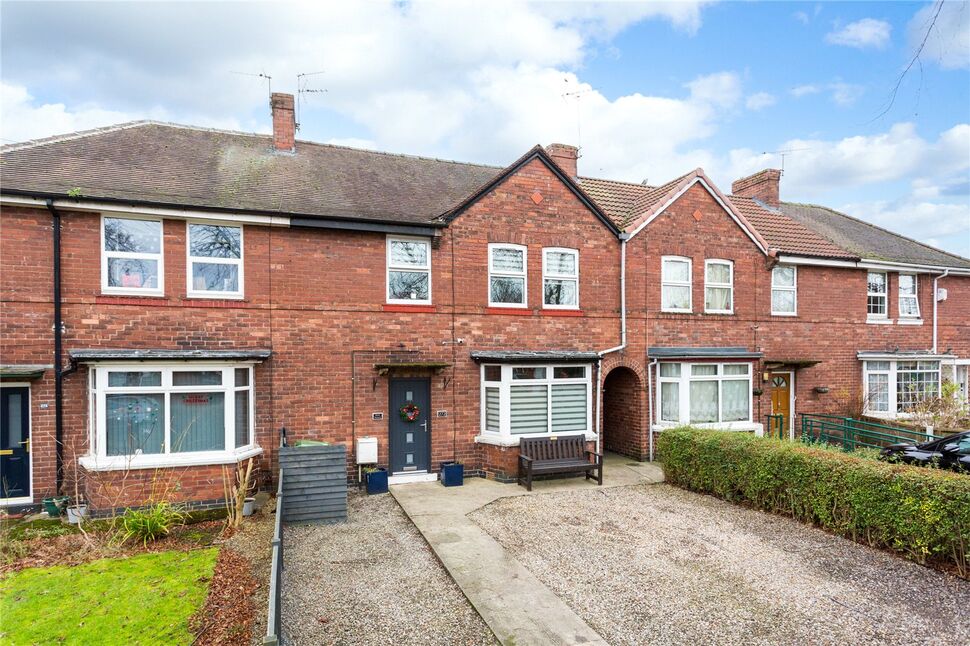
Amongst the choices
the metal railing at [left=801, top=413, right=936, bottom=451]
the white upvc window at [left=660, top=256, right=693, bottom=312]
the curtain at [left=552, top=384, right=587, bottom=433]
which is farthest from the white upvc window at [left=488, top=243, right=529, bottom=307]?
the metal railing at [left=801, top=413, right=936, bottom=451]

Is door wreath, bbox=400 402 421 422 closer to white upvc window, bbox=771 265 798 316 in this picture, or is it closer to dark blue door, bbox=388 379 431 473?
dark blue door, bbox=388 379 431 473

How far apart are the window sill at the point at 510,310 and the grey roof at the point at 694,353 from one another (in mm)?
3573

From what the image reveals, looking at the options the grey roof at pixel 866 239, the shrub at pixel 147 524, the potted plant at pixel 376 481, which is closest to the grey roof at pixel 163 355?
the shrub at pixel 147 524

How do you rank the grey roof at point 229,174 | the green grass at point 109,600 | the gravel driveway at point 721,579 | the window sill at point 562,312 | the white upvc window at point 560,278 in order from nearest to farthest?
1. the green grass at point 109,600
2. the gravel driveway at point 721,579
3. the grey roof at point 229,174
4. the window sill at point 562,312
5. the white upvc window at point 560,278

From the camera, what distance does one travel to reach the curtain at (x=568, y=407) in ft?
40.7

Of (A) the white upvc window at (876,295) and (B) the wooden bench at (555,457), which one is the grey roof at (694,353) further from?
(A) the white upvc window at (876,295)

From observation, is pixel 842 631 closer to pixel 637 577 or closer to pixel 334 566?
pixel 637 577

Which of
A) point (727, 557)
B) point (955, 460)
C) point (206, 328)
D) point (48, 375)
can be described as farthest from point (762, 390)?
point (48, 375)

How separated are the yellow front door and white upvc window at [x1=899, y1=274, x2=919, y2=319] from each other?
17.1 feet

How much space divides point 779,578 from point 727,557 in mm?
765

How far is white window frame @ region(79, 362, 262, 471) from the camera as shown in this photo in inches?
366

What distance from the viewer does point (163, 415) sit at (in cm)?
973

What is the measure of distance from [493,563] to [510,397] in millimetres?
4945

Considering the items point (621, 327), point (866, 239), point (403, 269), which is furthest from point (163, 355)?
point (866, 239)
